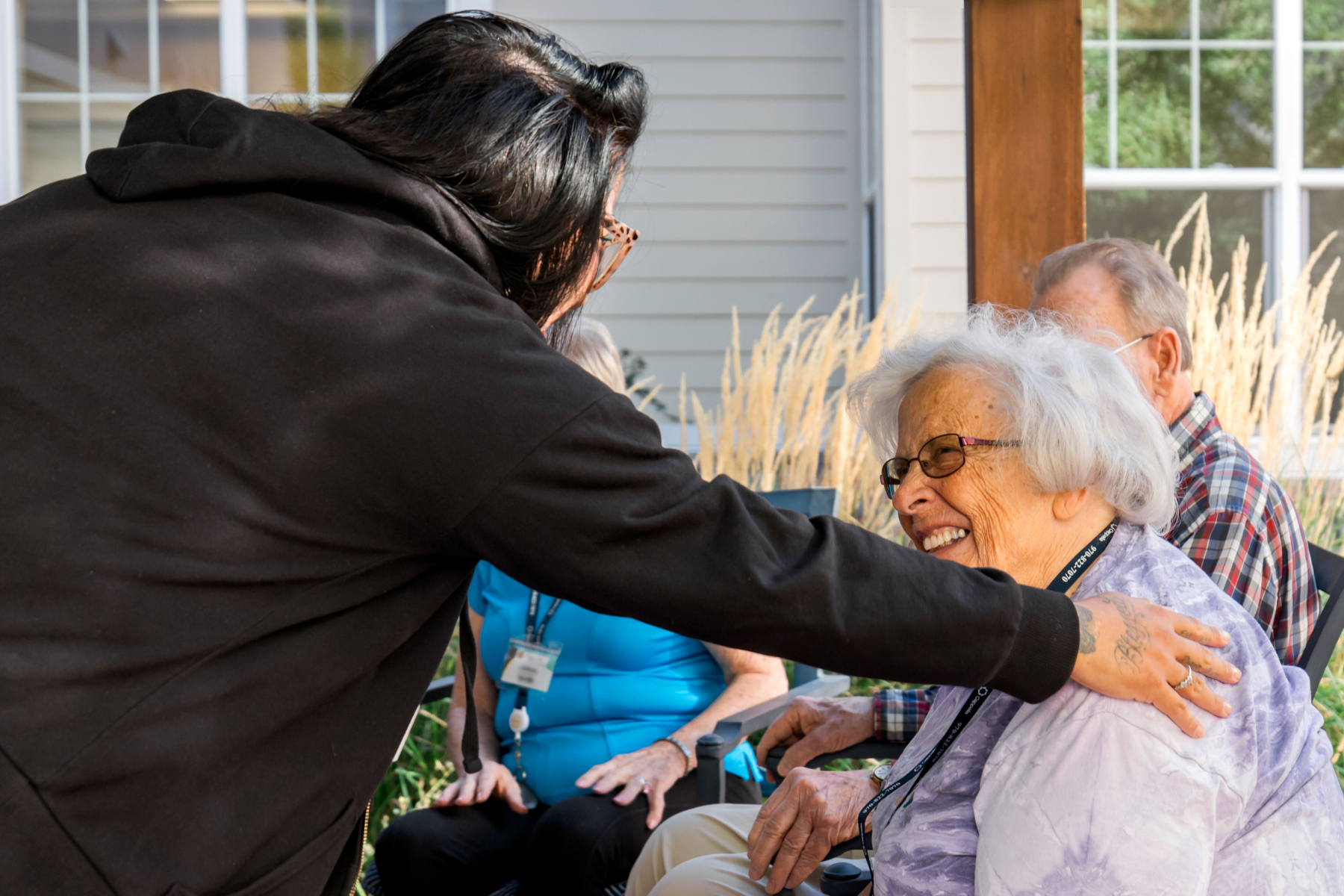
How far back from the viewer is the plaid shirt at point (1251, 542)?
7.26ft

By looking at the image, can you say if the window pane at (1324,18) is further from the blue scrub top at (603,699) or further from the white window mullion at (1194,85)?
the blue scrub top at (603,699)

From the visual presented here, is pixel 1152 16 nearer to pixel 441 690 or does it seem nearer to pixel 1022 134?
pixel 1022 134

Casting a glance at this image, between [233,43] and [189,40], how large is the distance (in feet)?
1.00

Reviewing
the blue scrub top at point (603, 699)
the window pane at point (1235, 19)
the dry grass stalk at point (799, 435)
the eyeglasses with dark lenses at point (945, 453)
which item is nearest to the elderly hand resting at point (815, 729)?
the blue scrub top at point (603, 699)

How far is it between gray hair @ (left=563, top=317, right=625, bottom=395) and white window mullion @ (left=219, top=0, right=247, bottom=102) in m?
3.61

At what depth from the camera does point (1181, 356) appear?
8.68 feet

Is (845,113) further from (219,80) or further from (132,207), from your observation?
(132,207)

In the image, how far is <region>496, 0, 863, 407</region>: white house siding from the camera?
6098mm

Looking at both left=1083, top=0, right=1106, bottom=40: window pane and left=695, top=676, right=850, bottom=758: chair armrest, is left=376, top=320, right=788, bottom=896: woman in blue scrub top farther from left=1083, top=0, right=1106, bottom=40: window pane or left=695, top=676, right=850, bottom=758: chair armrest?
left=1083, top=0, right=1106, bottom=40: window pane

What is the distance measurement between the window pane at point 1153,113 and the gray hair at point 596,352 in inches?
152

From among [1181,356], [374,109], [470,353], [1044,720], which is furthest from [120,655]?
[1181,356]

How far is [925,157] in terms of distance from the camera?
5.81m

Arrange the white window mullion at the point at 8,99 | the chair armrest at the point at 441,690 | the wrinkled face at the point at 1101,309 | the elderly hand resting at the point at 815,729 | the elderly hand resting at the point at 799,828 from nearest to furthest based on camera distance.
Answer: the elderly hand resting at the point at 799,828 → the elderly hand resting at the point at 815,729 → the wrinkled face at the point at 1101,309 → the chair armrest at the point at 441,690 → the white window mullion at the point at 8,99

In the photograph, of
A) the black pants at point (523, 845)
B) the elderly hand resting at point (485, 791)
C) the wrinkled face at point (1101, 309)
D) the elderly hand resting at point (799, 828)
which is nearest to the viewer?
the elderly hand resting at point (799, 828)
